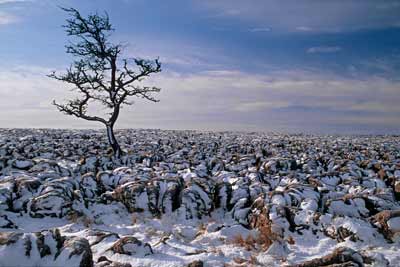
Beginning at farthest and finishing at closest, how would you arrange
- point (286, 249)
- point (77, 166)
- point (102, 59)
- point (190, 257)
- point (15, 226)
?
point (102, 59), point (77, 166), point (15, 226), point (286, 249), point (190, 257)

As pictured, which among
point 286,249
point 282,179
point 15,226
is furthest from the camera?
point 282,179

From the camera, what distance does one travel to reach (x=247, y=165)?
21672 millimetres

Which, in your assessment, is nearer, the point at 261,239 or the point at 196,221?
→ the point at 261,239

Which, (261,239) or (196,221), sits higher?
(261,239)

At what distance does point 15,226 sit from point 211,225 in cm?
607

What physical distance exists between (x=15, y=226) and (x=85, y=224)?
2.06m

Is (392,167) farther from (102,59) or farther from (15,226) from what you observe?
(102,59)

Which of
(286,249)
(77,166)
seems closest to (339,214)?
(286,249)

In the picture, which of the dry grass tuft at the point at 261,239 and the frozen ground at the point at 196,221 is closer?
the frozen ground at the point at 196,221

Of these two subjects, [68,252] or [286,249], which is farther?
[286,249]

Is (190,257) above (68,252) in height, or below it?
below

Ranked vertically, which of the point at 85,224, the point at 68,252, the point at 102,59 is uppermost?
the point at 102,59

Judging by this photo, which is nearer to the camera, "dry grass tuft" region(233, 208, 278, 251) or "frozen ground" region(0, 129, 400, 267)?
"frozen ground" region(0, 129, 400, 267)

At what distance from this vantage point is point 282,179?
53.5 ft
